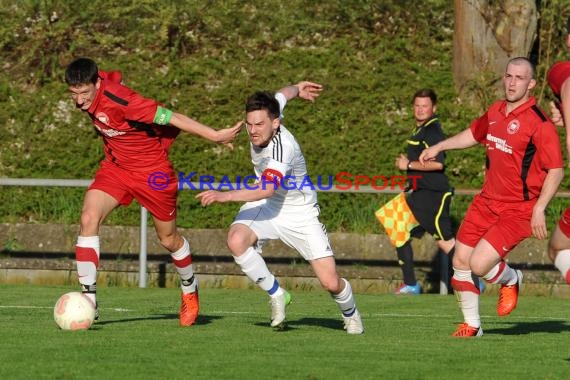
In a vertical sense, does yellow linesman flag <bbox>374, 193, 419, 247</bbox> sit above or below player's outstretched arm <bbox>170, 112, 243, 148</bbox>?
below

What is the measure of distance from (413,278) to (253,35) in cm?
540

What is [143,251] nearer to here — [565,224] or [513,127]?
[513,127]

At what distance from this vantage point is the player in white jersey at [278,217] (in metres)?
9.36

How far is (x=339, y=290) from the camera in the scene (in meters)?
9.46

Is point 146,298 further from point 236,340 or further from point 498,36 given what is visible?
point 498,36

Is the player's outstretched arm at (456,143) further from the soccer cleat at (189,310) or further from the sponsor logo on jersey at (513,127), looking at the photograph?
the soccer cleat at (189,310)

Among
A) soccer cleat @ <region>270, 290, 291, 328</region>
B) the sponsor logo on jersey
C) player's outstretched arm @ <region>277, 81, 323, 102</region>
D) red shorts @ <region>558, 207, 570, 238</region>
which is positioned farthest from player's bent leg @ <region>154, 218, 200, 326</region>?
red shorts @ <region>558, 207, 570, 238</region>

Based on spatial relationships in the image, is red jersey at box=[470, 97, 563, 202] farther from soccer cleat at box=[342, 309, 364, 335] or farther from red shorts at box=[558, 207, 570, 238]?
soccer cleat at box=[342, 309, 364, 335]

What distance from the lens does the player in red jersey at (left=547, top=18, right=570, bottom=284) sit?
27.6 ft

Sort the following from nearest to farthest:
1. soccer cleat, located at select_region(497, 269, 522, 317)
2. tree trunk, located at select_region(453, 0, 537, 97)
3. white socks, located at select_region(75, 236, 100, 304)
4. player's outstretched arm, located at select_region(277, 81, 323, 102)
→ white socks, located at select_region(75, 236, 100, 304) → soccer cleat, located at select_region(497, 269, 522, 317) → player's outstretched arm, located at select_region(277, 81, 323, 102) → tree trunk, located at select_region(453, 0, 537, 97)

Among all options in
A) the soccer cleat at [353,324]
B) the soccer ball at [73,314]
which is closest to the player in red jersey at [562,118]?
the soccer cleat at [353,324]

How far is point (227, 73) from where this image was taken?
58.3ft

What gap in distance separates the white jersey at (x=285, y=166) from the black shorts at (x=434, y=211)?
423 centimetres

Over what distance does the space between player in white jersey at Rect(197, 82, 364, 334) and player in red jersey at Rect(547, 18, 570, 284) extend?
1.54 meters
